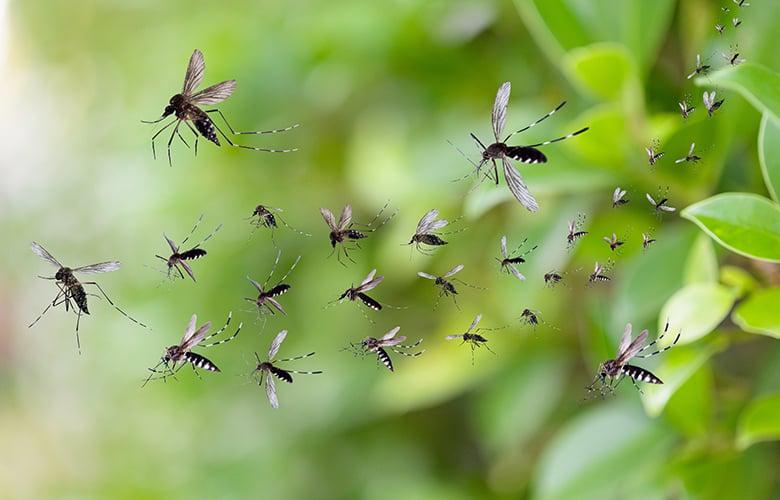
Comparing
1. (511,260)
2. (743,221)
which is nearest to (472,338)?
(511,260)

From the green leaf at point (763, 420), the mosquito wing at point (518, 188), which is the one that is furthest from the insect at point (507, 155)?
the green leaf at point (763, 420)

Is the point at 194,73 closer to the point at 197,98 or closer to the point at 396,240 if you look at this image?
the point at 197,98

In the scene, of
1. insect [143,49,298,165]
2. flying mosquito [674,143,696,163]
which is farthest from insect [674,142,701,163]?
insect [143,49,298,165]

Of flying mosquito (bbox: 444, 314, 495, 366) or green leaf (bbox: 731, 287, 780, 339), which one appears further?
flying mosquito (bbox: 444, 314, 495, 366)

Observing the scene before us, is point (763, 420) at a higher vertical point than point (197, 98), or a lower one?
lower

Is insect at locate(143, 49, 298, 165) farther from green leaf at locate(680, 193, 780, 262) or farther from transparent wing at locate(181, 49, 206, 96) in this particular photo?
green leaf at locate(680, 193, 780, 262)
